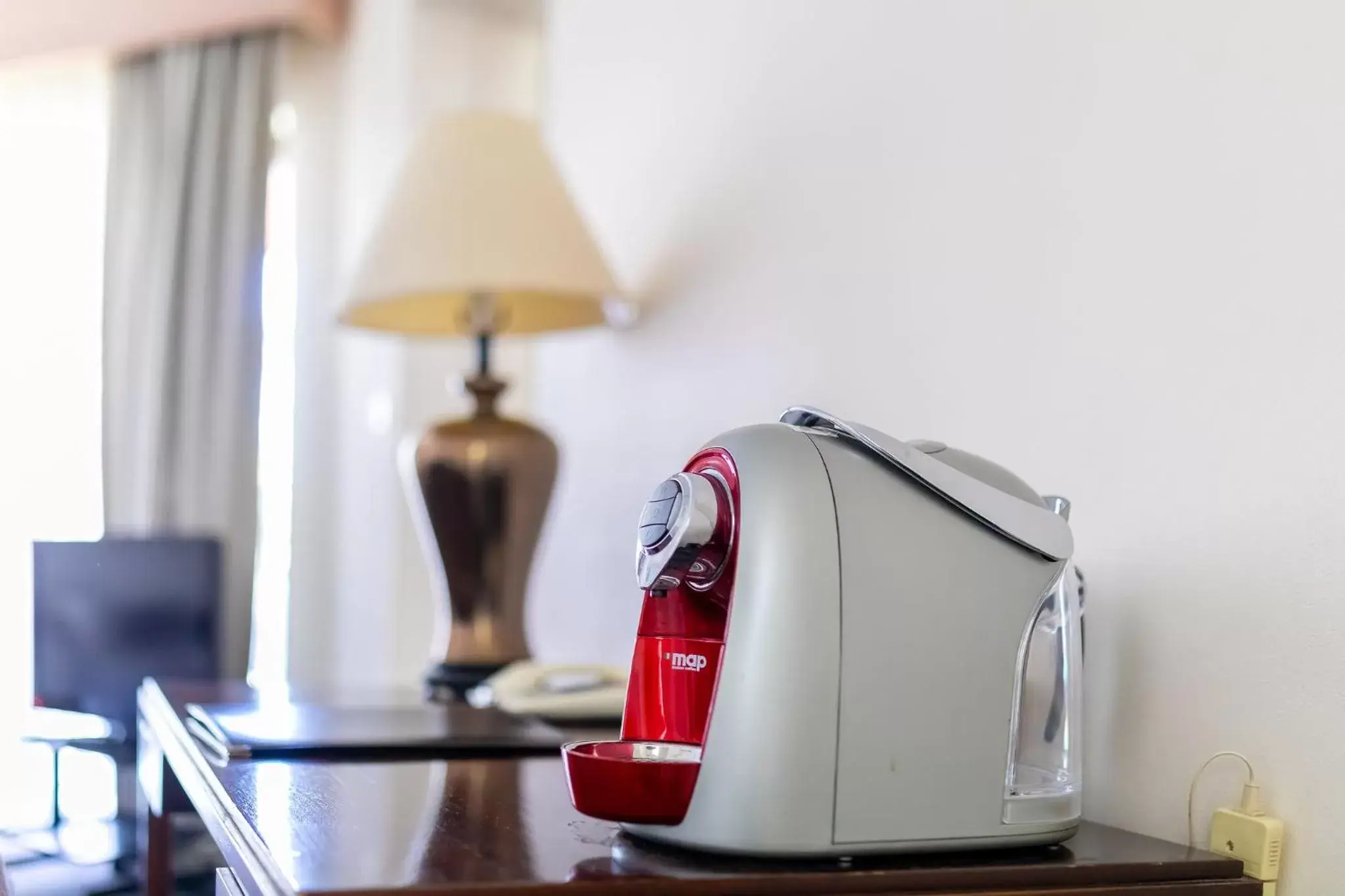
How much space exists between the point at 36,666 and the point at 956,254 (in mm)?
1794

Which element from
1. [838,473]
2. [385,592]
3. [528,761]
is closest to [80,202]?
[385,592]

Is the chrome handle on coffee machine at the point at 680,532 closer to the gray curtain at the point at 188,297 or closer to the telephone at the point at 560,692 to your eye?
the telephone at the point at 560,692

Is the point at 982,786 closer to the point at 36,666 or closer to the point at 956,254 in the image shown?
the point at 956,254

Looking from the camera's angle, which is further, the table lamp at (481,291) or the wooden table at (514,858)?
the table lamp at (481,291)

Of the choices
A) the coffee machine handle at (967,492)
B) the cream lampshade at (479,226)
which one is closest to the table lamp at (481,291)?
the cream lampshade at (479,226)

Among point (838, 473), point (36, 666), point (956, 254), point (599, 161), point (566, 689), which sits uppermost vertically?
point (599, 161)

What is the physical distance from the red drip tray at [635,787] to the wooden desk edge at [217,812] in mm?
162

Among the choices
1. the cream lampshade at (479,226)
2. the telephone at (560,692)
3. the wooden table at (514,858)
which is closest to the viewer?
Answer: the wooden table at (514,858)

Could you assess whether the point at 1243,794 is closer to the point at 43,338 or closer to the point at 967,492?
the point at 967,492

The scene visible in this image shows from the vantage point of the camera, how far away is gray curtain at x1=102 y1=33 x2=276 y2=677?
291cm

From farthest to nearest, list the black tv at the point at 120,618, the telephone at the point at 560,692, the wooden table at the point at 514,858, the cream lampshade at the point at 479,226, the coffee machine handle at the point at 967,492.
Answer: the black tv at the point at 120,618 → the cream lampshade at the point at 479,226 → the telephone at the point at 560,692 → the coffee machine handle at the point at 967,492 → the wooden table at the point at 514,858

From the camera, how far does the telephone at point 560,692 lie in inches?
51.2

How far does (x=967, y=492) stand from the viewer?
738mm

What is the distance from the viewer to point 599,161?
2.03 metres
